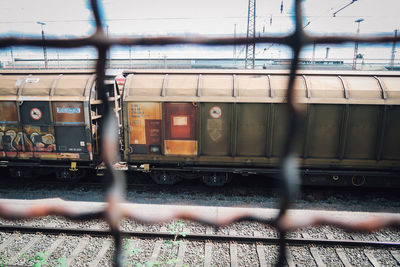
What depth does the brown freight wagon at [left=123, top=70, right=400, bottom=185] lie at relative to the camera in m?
8.06

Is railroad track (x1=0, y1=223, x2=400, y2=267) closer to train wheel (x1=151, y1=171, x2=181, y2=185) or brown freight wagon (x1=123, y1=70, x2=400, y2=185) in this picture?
brown freight wagon (x1=123, y1=70, x2=400, y2=185)

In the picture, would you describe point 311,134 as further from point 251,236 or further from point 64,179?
point 64,179

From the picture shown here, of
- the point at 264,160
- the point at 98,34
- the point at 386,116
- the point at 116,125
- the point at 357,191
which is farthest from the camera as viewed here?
the point at 116,125

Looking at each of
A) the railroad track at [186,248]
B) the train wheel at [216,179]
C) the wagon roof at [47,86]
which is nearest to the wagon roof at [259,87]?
the wagon roof at [47,86]

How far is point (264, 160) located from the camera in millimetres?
8500

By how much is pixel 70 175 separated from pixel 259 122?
7.19 metres

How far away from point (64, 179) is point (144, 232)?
5282 mm

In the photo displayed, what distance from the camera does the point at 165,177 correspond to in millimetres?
9180

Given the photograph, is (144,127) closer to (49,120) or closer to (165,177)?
(165,177)

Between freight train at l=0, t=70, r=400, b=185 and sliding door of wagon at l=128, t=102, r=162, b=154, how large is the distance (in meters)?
0.03

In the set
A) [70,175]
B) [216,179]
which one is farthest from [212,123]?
[70,175]

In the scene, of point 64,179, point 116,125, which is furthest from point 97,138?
point 64,179

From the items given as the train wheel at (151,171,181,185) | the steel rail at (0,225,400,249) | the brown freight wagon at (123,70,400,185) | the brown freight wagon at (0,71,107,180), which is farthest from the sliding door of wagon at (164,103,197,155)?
the steel rail at (0,225,400,249)

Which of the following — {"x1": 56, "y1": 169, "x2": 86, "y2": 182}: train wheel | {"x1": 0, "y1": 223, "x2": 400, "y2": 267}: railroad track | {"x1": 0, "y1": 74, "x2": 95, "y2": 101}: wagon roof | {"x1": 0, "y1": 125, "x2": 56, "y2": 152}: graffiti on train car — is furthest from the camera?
{"x1": 56, "y1": 169, "x2": 86, "y2": 182}: train wheel
